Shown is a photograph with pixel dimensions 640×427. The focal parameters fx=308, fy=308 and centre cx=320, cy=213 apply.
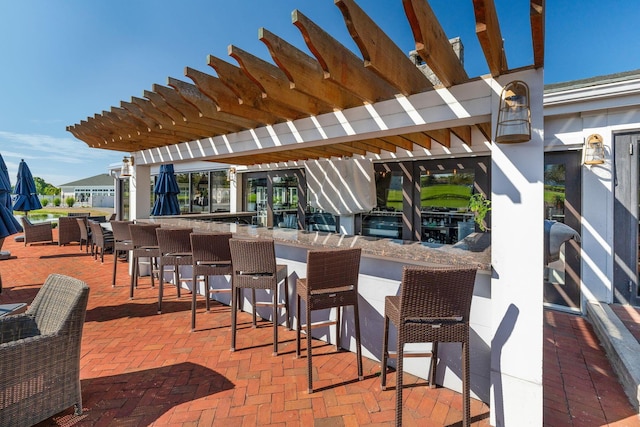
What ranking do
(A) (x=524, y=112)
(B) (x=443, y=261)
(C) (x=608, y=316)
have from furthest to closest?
(C) (x=608, y=316) < (B) (x=443, y=261) < (A) (x=524, y=112)

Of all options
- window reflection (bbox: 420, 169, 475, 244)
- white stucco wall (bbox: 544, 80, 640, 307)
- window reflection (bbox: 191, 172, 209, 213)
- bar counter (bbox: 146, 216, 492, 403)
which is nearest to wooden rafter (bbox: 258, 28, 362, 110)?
bar counter (bbox: 146, 216, 492, 403)

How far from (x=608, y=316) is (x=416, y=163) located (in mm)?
3372

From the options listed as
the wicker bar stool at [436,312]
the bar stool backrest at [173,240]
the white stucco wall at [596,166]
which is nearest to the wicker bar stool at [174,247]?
the bar stool backrest at [173,240]

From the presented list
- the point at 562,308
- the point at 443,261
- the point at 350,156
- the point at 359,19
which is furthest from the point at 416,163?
the point at 359,19

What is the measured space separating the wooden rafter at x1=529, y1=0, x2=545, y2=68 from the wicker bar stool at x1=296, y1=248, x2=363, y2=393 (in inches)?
70.3

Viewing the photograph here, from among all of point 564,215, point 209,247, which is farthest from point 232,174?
point 564,215

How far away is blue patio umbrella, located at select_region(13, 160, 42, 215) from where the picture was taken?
31.0 ft

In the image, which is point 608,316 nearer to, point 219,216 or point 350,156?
point 350,156

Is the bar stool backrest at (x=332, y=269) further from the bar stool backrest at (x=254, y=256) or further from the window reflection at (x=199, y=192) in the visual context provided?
the window reflection at (x=199, y=192)

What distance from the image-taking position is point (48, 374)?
1.98 m

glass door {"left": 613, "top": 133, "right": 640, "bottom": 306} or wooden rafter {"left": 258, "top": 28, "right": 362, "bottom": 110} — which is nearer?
wooden rafter {"left": 258, "top": 28, "right": 362, "bottom": 110}

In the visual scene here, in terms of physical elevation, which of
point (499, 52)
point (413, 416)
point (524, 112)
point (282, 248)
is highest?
→ point (499, 52)

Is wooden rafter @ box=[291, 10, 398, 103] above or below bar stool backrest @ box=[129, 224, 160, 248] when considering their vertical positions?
above

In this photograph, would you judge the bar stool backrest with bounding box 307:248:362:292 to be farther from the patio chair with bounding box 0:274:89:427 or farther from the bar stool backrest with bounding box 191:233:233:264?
the patio chair with bounding box 0:274:89:427
